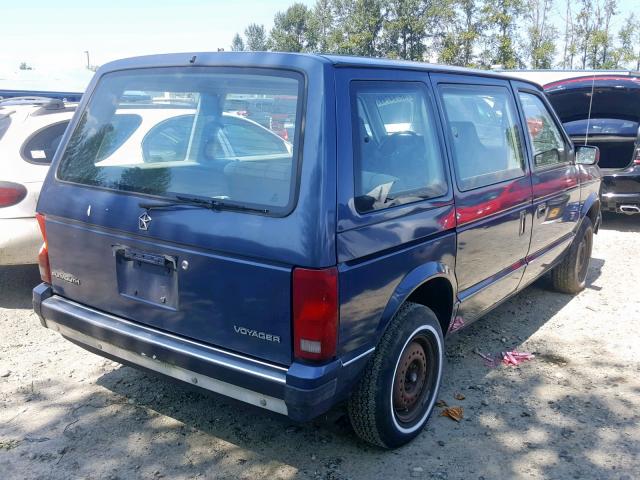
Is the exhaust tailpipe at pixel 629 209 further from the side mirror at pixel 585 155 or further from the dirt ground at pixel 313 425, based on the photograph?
the dirt ground at pixel 313 425

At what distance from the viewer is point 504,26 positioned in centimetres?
3108

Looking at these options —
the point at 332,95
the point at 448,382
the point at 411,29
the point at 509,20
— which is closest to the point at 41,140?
the point at 332,95

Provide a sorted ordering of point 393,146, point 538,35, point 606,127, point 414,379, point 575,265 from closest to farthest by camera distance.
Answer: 1. point 393,146
2. point 414,379
3. point 575,265
4. point 606,127
5. point 538,35

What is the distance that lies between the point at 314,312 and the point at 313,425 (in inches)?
45.6

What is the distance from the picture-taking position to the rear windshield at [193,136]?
2.61m

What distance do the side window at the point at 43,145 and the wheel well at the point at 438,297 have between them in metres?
3.35

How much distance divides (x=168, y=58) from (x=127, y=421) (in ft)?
6.45

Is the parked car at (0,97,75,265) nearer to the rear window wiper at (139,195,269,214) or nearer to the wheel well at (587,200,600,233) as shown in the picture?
the rear window wiper at (139,195,269,214)

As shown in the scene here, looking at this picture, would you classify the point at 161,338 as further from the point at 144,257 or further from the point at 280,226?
the point at 280,226

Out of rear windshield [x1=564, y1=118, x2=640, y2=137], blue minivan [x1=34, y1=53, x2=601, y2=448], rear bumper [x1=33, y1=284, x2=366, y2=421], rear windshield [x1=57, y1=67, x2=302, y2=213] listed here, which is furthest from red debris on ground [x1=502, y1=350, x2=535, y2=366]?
rear windshield [x1=564, y1=118, x2=640, y2=137]

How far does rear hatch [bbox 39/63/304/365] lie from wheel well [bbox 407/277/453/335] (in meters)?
1.01

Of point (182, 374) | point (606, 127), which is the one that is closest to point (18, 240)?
point (182, 374)

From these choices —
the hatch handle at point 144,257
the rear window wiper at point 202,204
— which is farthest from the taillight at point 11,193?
the rear window wiper at point 202,204

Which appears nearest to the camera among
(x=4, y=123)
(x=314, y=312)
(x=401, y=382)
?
(x=314, y=312)
